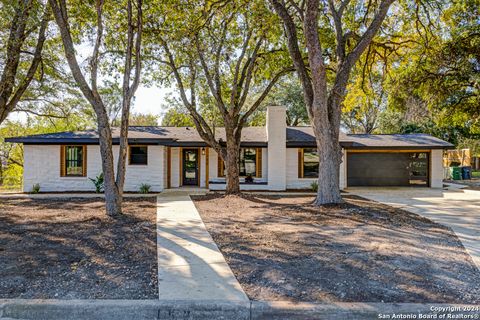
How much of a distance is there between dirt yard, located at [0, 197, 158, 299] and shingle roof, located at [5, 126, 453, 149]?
6.07m

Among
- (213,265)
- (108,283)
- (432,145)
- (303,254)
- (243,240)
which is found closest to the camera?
(108,283)

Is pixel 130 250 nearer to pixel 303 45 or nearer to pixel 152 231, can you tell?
pixel 152 231

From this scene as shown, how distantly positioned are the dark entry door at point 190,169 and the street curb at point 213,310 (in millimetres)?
13909

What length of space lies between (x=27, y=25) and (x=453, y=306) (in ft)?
Answer: 41.6

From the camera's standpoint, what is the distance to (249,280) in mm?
4371

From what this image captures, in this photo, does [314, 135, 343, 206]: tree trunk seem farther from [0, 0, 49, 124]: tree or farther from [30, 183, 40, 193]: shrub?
[30, 183, 40, 193]: shrub

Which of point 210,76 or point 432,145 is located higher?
point 210,76

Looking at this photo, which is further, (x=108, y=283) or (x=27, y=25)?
(x=27, y=25)

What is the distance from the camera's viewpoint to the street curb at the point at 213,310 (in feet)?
11.5

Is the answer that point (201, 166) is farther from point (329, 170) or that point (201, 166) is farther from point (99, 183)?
point (329, 170)

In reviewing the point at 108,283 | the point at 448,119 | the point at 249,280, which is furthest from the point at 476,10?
the point at 108,283

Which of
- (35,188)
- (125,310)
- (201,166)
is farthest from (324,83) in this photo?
(35,188)

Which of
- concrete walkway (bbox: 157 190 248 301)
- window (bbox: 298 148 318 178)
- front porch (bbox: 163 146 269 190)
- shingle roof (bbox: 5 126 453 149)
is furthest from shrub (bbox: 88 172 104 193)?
window (bbox: 298 148 318 178)

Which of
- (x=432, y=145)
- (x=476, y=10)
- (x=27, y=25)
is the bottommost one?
(x=432, y=145)
